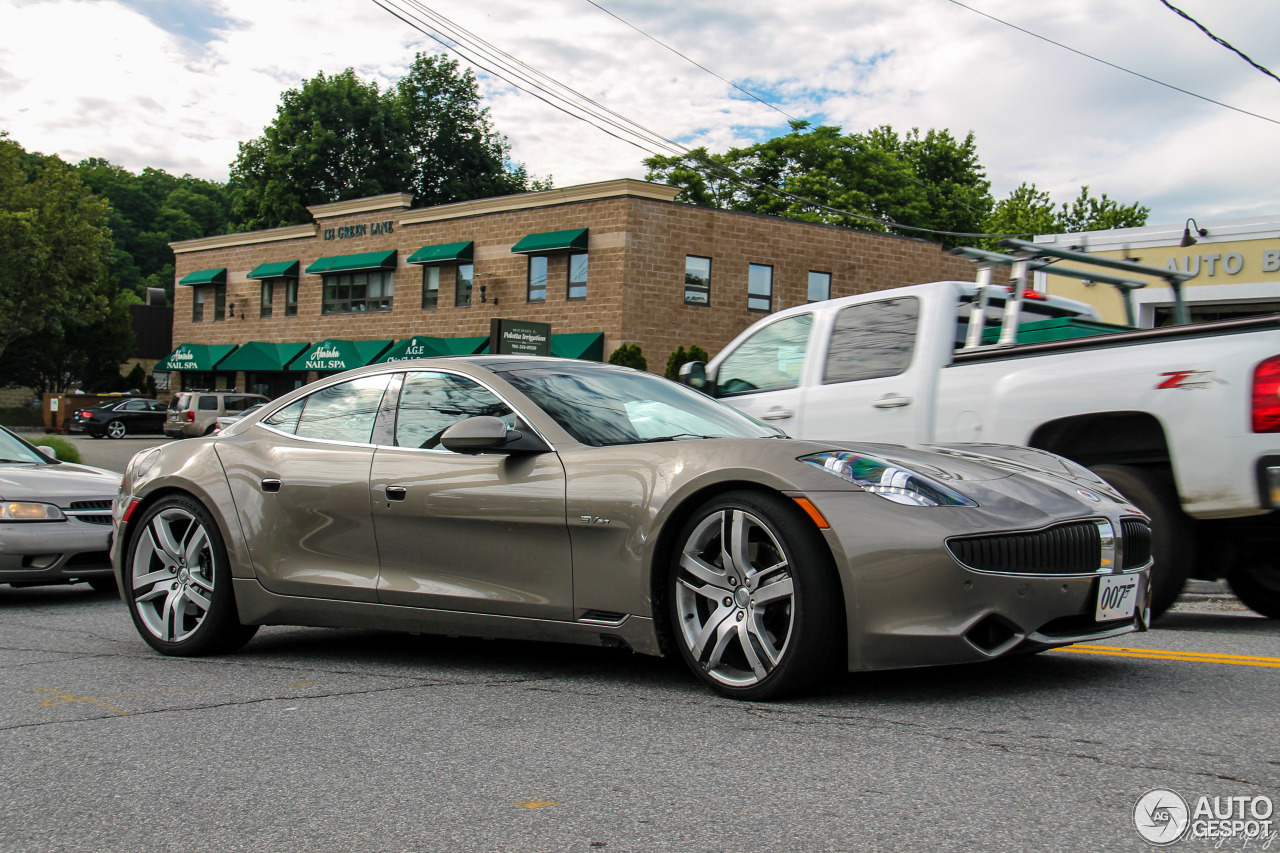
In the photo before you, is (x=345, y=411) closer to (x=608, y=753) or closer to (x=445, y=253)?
(x=608, y=753)

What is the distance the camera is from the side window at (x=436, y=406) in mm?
5020

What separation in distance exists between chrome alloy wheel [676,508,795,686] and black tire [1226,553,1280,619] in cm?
375

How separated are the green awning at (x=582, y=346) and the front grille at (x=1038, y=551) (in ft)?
99.0

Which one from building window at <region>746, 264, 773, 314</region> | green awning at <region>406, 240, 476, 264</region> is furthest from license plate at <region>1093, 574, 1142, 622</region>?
green awning at <region>406, 240, 476, 264</region>

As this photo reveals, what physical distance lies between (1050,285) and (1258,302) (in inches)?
157

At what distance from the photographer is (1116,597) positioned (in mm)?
4090

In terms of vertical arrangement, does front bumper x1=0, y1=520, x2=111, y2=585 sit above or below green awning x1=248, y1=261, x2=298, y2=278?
below

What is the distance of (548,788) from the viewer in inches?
124

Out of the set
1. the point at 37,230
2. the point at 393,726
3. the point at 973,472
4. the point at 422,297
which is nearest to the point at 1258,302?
the point at 973,472

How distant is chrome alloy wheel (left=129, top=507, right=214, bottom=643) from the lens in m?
5.56

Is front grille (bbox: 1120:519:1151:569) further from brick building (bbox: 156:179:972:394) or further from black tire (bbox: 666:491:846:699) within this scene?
brick building (bbox: 156:179:972:394)

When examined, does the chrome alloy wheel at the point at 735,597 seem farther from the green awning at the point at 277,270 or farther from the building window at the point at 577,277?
the green awning at the point at 277,270

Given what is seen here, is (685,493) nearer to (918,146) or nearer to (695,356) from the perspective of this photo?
(695,356)

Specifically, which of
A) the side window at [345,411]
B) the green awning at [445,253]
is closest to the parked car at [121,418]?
the green awning at [445,253]
